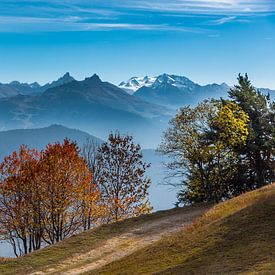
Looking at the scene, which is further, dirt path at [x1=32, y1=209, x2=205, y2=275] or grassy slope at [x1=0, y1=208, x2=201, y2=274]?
grassy slope at [x1=0, y1=208, x2=201, y2=274]

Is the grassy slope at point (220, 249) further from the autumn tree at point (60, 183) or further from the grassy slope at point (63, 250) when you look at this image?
the autumn tree at point (60, 183)

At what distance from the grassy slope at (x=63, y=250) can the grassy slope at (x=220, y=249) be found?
8.70 meters

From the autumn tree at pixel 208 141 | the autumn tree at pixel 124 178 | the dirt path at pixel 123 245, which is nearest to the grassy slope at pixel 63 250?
the dirt path at pixel 123 245

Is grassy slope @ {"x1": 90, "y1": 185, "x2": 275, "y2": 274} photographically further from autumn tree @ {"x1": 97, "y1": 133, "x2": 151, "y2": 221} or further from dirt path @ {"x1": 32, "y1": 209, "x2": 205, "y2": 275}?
autumn tree @ {"x1": 97, "y1": 133, "x2": 151, "y2": 221}

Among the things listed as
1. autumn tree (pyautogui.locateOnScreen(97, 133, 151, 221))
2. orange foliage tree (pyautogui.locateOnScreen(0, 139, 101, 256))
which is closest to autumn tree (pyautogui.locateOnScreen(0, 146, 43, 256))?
orange foliage tree (pyautogui.locateOnScreen(0, 139, 101, 256))

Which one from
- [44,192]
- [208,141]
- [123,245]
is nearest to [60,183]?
[44,192]

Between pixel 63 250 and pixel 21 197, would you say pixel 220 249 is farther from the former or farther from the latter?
pixel 21 197

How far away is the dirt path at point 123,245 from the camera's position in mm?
34375

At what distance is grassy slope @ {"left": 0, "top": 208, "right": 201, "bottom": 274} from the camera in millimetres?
36594

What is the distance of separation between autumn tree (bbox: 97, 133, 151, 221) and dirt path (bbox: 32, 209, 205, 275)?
15.3 meters

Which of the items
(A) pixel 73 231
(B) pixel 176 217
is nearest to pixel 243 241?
(B) pixel 176 217

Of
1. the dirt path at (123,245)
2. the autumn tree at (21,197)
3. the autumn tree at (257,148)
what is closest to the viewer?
the dirt path at (123,245)

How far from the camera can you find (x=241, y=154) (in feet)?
201

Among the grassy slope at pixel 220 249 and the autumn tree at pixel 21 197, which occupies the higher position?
the autumn tree at pixel 21 197
